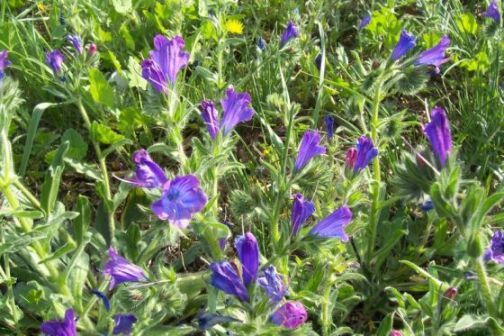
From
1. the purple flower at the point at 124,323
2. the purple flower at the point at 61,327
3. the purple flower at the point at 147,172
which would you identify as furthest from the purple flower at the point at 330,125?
the purple flower at the point at 61,327

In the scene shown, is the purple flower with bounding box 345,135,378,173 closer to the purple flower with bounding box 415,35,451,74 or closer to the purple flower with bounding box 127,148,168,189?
the purple flower with bounding box 415,35,451,74

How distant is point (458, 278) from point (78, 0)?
104 inches

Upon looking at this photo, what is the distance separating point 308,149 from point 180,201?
1.50ft

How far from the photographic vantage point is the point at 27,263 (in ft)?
7.99

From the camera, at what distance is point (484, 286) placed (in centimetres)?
182

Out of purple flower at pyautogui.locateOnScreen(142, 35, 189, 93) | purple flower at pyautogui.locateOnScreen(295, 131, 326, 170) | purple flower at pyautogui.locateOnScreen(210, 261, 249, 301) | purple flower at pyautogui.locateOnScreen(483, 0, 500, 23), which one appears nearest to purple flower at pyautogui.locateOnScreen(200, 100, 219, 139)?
purple flower at pyautogui.locateOnScreen(142, 35, 189, 93)

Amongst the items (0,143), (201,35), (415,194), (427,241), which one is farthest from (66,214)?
(201,35)

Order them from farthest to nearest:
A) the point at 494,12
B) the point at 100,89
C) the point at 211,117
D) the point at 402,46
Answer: the point at 494,12 → the point at 100,89 → the point at 402,46 → the point at 211,117

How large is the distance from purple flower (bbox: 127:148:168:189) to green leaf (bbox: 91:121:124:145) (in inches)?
42.0

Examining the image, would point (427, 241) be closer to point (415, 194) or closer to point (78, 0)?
point (415, 194)

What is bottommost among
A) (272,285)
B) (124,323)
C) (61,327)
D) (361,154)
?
(124,323)

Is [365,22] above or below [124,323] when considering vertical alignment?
above

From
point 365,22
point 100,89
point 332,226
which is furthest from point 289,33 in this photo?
point 332,226

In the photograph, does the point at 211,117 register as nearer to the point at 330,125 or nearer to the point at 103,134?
the point at 330,125
